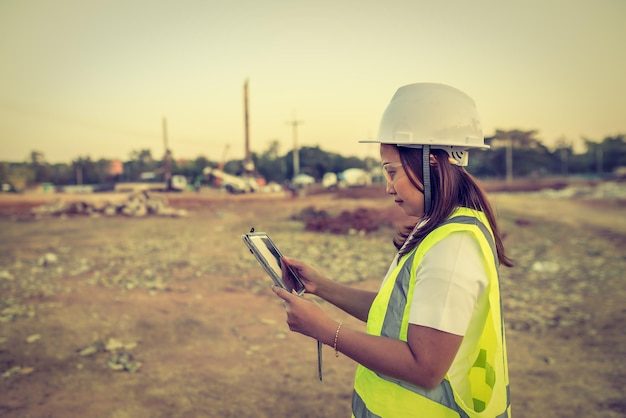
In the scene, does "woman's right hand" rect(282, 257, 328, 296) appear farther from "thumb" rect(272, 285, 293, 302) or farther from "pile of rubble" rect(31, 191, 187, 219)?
"pile of rubble" rect(31, 191, 187, 219)

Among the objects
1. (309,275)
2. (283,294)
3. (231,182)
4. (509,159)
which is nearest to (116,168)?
(231,182)

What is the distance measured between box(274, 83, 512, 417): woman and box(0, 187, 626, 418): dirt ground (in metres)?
0.43

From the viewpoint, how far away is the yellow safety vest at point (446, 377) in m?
1.24

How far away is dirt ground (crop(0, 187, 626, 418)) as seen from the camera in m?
3.40

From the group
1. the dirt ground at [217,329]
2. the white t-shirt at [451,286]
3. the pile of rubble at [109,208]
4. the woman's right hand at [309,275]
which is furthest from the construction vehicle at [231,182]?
the white t-shirt at [451,286]

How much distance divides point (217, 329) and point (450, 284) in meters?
4.13

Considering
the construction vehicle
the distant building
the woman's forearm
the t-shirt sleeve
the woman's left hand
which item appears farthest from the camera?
the construction vehicle

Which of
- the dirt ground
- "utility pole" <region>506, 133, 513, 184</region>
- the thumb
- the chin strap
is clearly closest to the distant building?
the dirt ground

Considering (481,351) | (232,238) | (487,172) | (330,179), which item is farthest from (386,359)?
(487,172)

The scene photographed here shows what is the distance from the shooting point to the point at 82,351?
4.16 meters

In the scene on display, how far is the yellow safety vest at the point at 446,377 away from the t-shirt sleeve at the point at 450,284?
3cm

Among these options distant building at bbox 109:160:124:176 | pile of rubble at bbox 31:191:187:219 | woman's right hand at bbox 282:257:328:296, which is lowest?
pile of rubble at bbox 31:191:187:219

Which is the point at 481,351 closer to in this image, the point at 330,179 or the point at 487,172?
the point at 330,179

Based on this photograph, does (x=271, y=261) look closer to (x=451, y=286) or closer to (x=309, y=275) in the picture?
(x=309, y=275)
